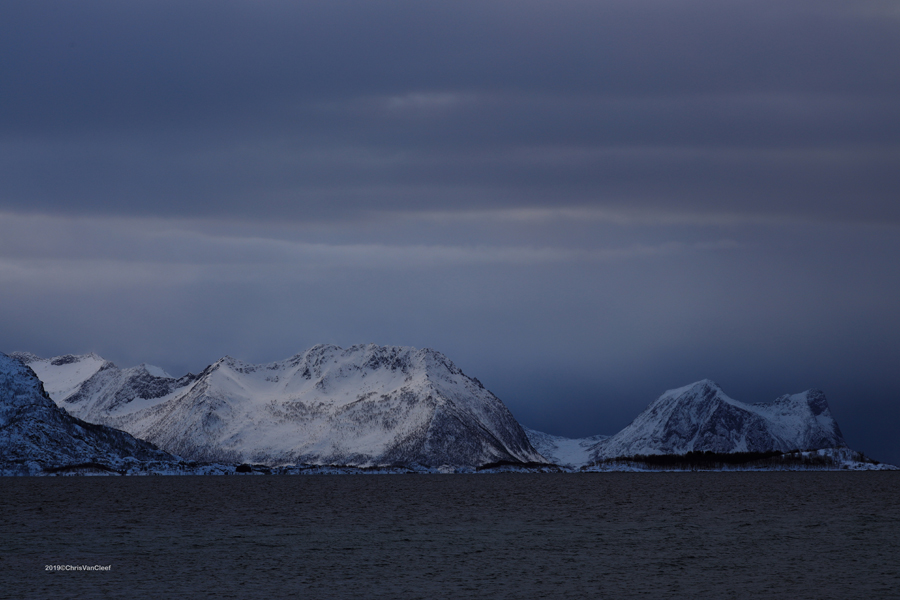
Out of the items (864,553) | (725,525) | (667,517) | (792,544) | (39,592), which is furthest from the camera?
(667,517)

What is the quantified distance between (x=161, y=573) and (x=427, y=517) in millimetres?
84215

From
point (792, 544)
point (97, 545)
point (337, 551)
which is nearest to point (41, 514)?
point (97, 545)

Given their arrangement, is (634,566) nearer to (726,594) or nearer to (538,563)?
(538,563)

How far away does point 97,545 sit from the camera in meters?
121

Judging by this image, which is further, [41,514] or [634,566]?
[41,514]

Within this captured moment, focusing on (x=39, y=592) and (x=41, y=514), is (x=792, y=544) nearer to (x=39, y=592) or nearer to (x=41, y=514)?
(x=39, y=592)

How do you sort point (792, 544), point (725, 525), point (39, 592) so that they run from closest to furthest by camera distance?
point (39, 592)
point (792, 544)
point (725, 525)

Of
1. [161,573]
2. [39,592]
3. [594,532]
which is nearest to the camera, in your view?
[39,592]

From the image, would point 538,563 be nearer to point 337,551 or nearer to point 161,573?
point 337,551

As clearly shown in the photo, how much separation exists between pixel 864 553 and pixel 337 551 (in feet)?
188

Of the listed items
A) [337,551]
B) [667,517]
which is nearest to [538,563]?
[337,551]

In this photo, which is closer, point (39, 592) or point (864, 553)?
point (39, 592)

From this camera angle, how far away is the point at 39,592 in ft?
272

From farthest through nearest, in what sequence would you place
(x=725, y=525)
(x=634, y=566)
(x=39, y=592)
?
(x=725, y=525) < (x=634, y=566) < (x=39, y=592)
